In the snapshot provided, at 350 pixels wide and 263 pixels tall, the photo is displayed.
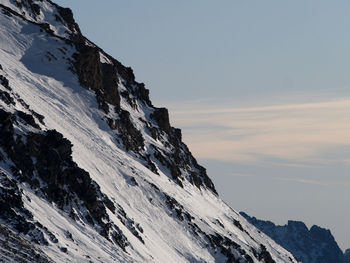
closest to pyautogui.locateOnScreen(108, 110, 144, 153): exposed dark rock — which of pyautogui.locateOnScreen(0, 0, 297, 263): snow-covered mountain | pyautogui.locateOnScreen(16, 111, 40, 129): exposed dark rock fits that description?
pyautogui.locateOnScreen(0, 0, 297, 263): snow-covered mountain

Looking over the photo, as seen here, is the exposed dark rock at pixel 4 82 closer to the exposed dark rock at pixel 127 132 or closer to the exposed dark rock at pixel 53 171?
the exposed dark rock at pixel 53 171

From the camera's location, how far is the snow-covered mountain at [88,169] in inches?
2414

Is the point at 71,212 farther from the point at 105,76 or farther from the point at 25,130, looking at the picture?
the point at 105,76

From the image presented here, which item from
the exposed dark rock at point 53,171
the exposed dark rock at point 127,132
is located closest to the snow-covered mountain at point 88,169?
the exposed dark rock at point 53,171

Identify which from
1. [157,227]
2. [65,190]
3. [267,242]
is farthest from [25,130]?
[267,242]

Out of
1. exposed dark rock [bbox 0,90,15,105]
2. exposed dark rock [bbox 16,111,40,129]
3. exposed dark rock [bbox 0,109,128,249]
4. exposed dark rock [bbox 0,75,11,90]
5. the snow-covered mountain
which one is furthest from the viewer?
exposed dark rock [bbox 0,75,11,90]

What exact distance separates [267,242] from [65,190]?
58.2 metres

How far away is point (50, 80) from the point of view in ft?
324

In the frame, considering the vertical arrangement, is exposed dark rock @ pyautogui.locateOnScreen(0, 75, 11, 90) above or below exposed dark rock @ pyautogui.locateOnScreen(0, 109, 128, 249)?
above

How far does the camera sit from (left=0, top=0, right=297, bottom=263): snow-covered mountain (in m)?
61.3

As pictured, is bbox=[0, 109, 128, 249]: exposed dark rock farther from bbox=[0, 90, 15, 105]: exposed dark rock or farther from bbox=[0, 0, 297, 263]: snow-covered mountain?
bbox=[0, 90, 15, 105]: exposed dark rock

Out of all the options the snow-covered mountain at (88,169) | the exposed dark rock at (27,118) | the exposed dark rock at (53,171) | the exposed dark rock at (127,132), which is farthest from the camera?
the exposed dark rock at (127,132)

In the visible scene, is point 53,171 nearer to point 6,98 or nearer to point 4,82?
point 6,98

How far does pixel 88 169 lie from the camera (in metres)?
80.2
